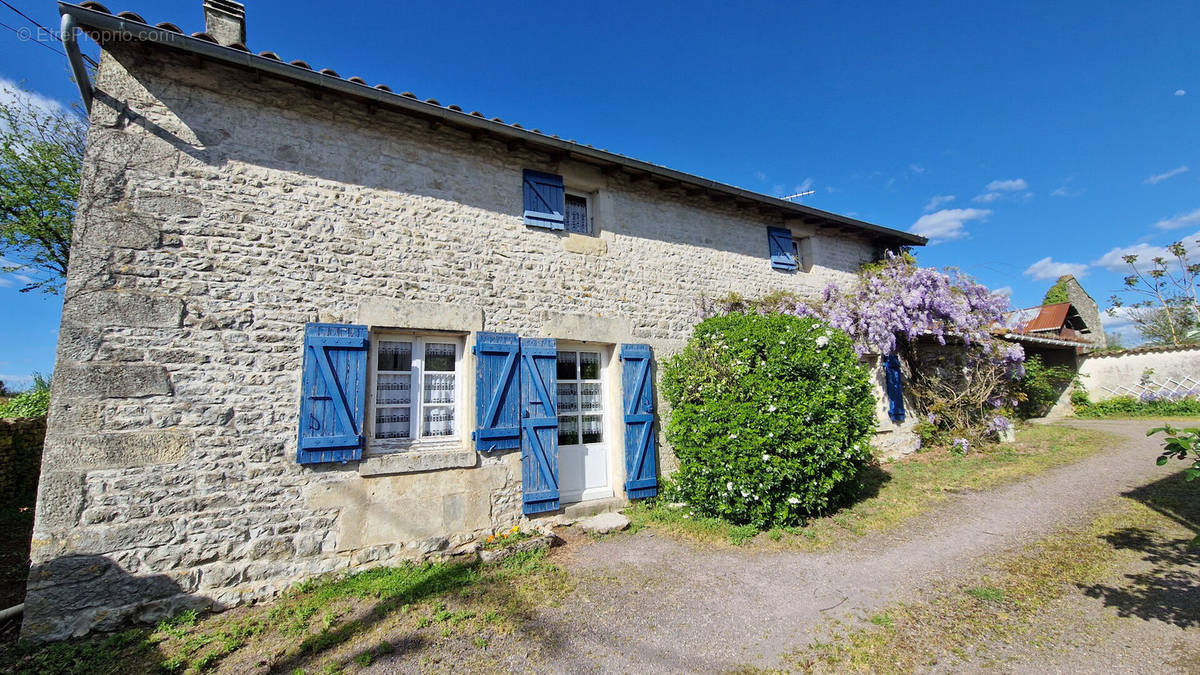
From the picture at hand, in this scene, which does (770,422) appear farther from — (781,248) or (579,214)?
(781,248)

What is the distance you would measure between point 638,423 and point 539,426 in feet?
4.31

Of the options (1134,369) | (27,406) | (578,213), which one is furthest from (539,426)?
(1134,369)

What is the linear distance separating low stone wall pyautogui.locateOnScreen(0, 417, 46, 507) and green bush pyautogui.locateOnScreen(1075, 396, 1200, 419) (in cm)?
2121

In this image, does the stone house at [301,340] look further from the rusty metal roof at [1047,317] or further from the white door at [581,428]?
the rusty metal roof at [1047,317]

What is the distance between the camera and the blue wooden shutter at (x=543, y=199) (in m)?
5.47

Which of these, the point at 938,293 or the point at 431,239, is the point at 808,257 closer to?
the point at 938,293

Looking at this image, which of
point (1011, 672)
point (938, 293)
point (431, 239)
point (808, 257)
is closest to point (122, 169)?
point (431, 239)

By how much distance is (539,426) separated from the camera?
496 cm

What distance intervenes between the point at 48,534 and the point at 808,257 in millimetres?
9482

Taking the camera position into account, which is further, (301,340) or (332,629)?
(301,340)

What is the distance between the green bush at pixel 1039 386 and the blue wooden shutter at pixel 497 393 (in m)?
9.72

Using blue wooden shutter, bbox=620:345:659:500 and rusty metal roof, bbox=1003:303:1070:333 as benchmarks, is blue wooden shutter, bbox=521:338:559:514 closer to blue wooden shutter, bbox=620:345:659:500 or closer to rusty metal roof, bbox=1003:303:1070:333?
blue wooden shutter, bbox=620:345:659:500

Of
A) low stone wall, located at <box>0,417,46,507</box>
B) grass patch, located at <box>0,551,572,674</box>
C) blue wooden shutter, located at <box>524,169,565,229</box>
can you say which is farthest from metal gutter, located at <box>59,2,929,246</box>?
low stone wall, located at <box>0,417,46,507</box>

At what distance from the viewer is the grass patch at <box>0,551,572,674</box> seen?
2904 millimetres
